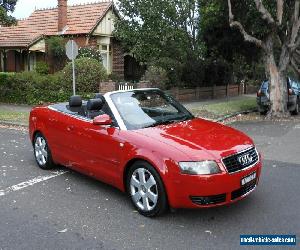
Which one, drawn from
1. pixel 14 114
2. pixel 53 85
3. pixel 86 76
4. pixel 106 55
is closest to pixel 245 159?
pixel 14 114

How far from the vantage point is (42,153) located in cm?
777

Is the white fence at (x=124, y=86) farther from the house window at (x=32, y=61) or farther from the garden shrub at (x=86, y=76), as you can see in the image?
the house window at (x=32, y=61)

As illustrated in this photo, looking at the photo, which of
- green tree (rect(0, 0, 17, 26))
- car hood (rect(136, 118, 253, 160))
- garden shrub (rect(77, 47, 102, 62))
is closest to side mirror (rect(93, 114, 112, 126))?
car hood (rect(136, 118, 253, 160))

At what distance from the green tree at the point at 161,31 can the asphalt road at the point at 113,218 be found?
14.3 metres

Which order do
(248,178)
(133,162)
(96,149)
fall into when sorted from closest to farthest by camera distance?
(248,178) < (133,162) < (96,149)

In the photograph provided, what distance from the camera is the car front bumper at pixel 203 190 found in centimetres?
495

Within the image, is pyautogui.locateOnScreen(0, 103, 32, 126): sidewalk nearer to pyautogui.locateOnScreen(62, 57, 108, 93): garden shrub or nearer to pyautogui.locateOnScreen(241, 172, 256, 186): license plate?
pyautogui.locateOnScreen(62, 57, 108, 93): garden shrub

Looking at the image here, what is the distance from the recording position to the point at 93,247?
457cm

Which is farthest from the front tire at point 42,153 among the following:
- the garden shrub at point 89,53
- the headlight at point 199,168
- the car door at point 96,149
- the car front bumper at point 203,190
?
the garden shrub at point 89,53

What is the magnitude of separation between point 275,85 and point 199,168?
12.3 metres

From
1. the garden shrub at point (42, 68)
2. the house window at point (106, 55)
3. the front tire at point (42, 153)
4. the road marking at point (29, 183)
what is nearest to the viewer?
the road marking at point (29, 183)

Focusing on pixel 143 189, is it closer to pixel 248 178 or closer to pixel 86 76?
pixel 248 178

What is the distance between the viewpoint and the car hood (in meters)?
5.10

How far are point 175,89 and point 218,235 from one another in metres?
16.6
